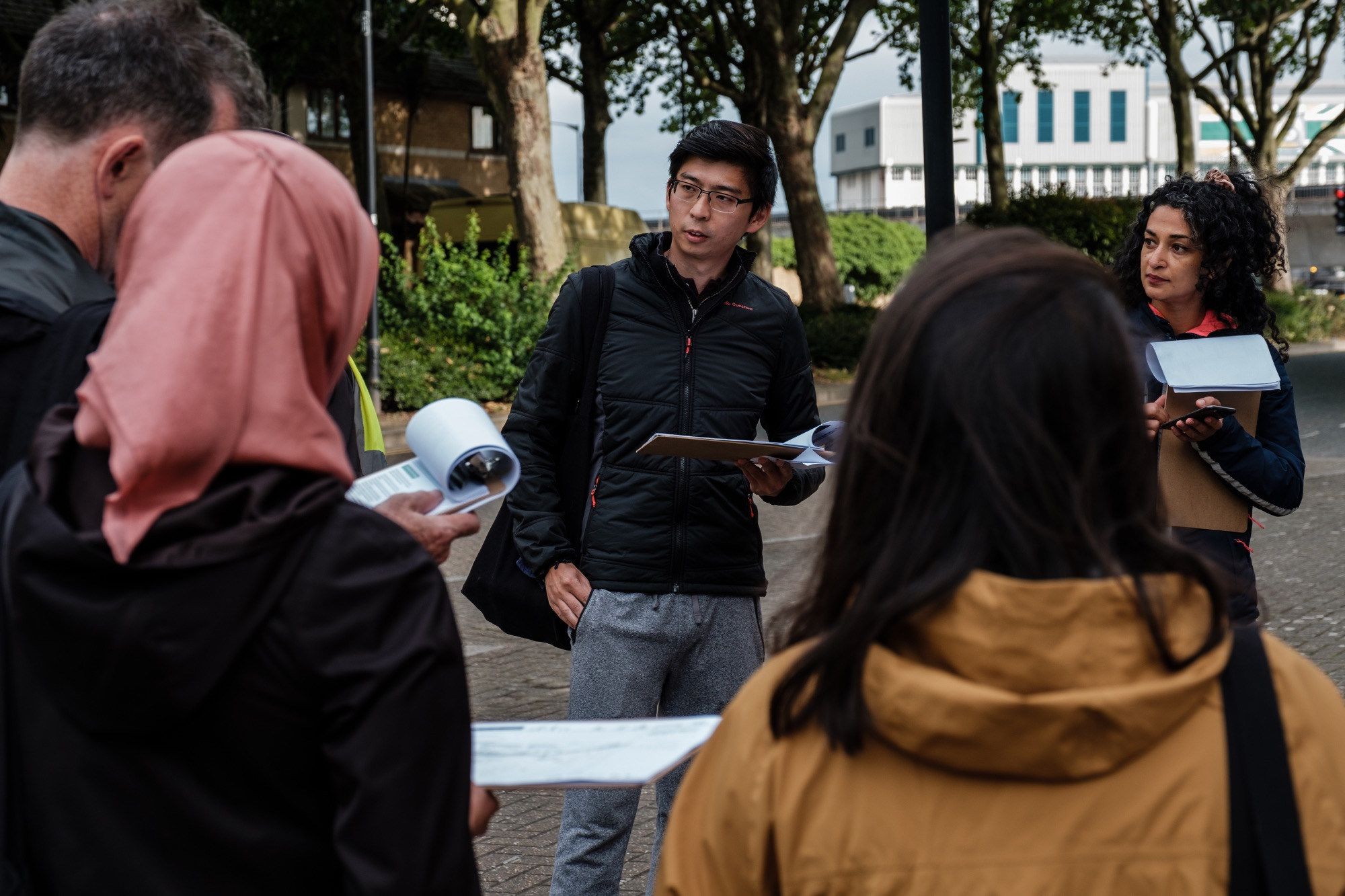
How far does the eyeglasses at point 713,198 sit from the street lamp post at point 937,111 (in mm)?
1581

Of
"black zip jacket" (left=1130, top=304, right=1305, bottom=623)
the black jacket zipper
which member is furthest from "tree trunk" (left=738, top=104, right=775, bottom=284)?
the black jacket zipper

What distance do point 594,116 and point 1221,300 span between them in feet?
94.6

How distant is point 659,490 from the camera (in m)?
3.20

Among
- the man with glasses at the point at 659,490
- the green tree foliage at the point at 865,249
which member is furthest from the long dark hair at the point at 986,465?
the green tree foliage at the point at 865,249

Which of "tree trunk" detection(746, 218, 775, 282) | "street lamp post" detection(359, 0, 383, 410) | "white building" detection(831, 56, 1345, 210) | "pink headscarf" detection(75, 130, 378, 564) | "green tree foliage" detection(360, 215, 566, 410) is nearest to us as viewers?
"pink headscarf" detection(75, 130, 378, 564)

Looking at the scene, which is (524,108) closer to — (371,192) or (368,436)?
(371,192)

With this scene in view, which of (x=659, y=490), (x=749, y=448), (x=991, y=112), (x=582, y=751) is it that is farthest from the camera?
(x=991, y=112)

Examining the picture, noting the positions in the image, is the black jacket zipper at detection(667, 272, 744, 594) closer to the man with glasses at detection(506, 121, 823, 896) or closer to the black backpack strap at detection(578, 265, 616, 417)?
the man with glasses at detection(506, 121, 823, 896)

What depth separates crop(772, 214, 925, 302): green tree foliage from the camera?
51.4 m

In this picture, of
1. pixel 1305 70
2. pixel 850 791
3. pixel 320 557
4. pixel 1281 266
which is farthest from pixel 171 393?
pixel 1305 70

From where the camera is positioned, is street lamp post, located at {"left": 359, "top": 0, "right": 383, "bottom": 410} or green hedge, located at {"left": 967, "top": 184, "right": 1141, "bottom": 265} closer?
street lamp post, located at {"left": 359, "top": 0, "right": 383, "bottom": 410}

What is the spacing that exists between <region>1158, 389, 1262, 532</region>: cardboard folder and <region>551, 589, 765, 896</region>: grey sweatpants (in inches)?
42.3

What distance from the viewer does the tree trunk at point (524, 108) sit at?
16.8 m

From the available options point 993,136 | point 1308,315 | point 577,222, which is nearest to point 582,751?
point 577,222
